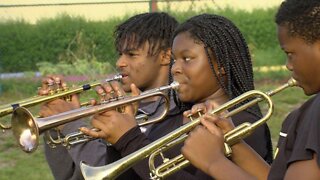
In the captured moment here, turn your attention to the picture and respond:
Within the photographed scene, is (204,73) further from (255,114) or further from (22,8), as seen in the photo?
(22,8)

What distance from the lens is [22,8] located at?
11742 mm

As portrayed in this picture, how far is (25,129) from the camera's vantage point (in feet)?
10.7

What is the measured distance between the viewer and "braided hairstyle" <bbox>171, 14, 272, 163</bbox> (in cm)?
→ 297

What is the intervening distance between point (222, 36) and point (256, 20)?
11377 millimetres

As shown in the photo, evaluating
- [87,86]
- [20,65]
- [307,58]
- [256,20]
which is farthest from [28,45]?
[307,58]

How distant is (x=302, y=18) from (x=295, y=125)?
363 millimetres

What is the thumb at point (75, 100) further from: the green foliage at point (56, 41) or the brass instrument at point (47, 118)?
the green foliage at point (56, 41)

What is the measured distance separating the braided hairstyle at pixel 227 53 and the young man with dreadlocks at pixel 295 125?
1.37 ft

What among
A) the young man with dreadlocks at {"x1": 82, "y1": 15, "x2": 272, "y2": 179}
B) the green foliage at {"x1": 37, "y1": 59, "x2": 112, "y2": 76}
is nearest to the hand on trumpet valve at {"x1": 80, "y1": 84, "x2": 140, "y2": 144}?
the young man with dreadlocks at {"x1": 82, "y1": 15, "x2": 272, "y2": 179}

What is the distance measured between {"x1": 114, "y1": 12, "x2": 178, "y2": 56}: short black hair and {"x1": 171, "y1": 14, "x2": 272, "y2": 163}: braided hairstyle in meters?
0.53

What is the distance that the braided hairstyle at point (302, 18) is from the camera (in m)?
2.19

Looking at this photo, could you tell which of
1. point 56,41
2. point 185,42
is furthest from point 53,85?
point 56,41

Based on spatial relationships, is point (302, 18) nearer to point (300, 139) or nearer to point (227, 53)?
point (300, 139)

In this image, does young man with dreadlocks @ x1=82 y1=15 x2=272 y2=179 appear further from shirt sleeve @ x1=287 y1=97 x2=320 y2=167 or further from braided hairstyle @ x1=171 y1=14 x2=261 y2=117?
shirt sleeve @ x1=287 y1=97 x2=320 y2=167
